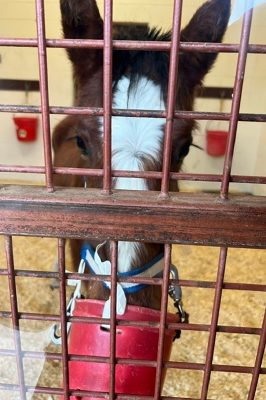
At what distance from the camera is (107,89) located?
20.8 inches

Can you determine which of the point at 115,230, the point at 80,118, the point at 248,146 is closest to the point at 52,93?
the point at 248,146

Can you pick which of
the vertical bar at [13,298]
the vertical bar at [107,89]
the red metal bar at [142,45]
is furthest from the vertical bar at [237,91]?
the vertical bar at [13,298]

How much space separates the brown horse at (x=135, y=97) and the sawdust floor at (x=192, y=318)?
28cm

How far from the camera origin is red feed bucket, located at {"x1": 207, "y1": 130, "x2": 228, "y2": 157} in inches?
103

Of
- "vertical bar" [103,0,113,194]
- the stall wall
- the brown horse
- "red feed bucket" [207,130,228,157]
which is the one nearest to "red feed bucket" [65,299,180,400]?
the brown horse

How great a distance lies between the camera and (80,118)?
952mm

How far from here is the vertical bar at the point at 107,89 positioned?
1.63ft

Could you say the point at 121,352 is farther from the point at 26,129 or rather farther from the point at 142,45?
the point at 26,129

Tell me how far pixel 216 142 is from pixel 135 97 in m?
1.80

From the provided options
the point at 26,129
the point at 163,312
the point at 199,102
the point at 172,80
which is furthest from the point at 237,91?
the point at 26,129

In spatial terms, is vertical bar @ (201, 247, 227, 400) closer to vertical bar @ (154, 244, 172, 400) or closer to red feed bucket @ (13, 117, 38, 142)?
vertical bar @ (154, 244, 172, 400)

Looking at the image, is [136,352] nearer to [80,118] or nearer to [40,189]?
[40,189]

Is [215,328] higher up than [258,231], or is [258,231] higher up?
[258,231]

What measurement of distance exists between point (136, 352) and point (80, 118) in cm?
47
